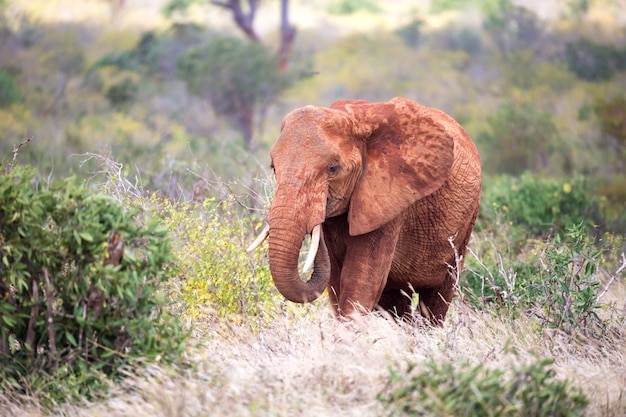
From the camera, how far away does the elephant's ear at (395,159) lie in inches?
254

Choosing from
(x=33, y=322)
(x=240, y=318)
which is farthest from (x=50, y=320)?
(x=240, y=318)

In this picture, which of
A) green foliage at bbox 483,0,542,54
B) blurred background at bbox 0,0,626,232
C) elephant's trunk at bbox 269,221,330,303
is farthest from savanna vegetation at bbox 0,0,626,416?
green foliage at bbox 483,0,542,54

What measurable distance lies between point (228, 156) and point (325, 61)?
2457cm

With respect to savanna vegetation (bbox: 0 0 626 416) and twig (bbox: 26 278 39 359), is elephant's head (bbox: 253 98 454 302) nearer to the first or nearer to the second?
savanna vegetation (bbox: 0 0 626 416)

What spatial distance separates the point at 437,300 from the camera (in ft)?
25.6

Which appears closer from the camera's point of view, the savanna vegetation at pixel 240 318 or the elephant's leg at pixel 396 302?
the savanna vegetation at pixel 240 318

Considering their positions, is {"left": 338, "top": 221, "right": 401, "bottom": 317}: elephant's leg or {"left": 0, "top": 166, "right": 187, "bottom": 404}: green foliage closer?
{"left": 0, "top": 166, "right": 187, "bottom": 404}: green foliage

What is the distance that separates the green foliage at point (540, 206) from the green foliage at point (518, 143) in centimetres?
675

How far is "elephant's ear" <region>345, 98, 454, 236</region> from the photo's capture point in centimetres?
646

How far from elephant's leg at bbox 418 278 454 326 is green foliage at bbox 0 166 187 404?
2.77m

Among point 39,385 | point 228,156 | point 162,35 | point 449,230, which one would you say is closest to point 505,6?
point 162,35

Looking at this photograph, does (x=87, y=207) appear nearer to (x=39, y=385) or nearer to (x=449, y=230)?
(x=39, y=385)

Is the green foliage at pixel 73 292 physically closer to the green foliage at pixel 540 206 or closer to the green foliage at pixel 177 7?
the green foliage at pixel 540 206

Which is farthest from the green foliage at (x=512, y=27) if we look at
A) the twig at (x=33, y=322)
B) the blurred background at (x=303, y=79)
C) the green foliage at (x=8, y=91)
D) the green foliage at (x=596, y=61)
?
the twig at (x=33, y=322)
